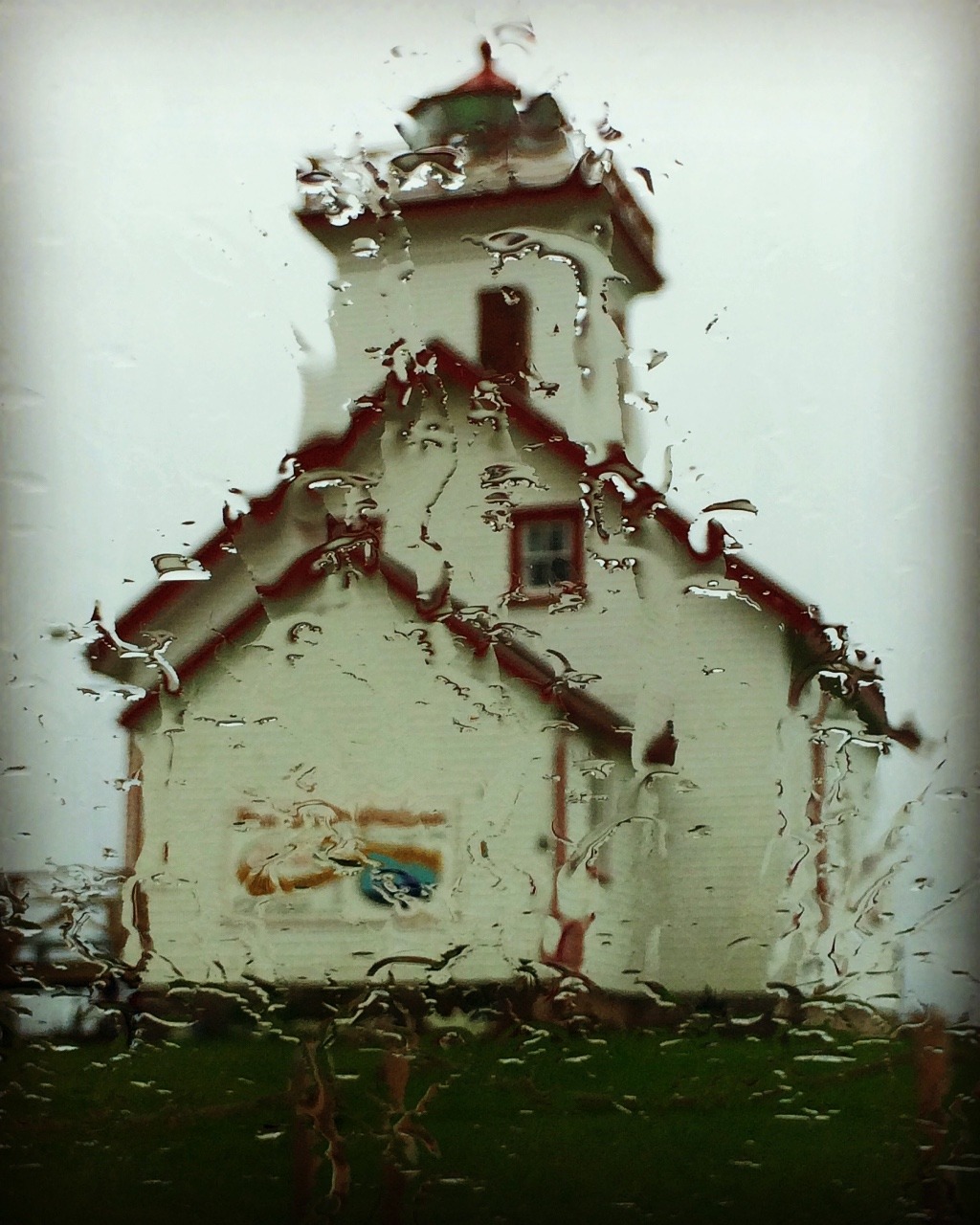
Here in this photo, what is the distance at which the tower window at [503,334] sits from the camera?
0.98 metres

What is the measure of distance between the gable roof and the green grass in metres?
0.29

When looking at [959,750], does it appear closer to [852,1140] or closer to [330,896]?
[852,1140]

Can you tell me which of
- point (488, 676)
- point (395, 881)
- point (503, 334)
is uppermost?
point (503, 334)

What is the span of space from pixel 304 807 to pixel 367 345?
0.42 metres

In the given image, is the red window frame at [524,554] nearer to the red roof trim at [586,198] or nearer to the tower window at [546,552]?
the tower window at [546,552]

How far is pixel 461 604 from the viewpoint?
98 centimetres

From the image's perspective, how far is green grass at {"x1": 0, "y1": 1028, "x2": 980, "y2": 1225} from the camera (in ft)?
3.15

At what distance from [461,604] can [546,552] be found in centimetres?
9

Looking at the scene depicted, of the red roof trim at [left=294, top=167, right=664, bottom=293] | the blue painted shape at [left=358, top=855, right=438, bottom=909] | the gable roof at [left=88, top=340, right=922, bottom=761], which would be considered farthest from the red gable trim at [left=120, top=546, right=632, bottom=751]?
the red roof trim at [left=294, top=167, right=664, bottom=293]

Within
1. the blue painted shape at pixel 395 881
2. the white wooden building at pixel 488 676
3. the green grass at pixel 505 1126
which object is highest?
the white wooden building at pixel 488 676

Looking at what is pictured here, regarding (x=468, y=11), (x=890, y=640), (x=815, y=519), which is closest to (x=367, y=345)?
(x=468, y=11)

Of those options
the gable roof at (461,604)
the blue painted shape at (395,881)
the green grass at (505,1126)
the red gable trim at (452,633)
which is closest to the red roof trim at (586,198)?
Result: the gable roof at (461,604)

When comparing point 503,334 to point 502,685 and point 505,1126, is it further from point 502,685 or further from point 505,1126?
point 505,1126

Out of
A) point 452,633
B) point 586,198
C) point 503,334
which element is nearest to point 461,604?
point 452,633
